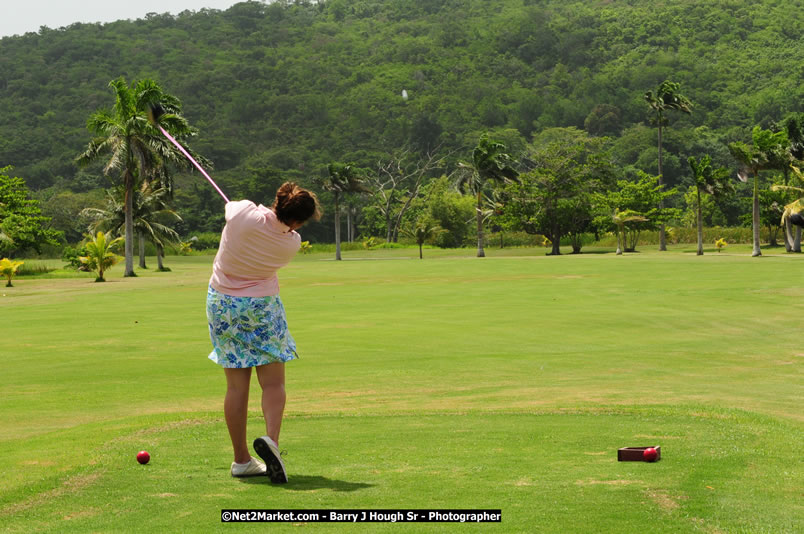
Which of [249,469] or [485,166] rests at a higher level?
[485,166]

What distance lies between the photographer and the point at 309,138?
192250mm

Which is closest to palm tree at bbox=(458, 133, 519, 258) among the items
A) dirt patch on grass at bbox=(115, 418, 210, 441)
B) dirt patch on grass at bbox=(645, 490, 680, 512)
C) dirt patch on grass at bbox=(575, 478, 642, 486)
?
dirt patch on grass at bbox=(115, 418, 210, 441)

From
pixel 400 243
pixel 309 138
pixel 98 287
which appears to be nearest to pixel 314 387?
pixel 98 287

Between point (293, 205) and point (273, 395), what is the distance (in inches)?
63.9

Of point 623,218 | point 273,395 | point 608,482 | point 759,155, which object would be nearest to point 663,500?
point 608,482

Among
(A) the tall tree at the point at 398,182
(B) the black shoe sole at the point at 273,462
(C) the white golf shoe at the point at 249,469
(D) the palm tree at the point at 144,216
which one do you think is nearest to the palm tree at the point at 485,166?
(D) the palm tree at the point at 144,216

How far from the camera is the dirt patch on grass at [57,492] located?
6.96 m

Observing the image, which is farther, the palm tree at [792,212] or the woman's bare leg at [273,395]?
the woman's bare leg at [273,395]

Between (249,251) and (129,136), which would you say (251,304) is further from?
(129,136)

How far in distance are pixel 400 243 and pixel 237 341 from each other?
131 m

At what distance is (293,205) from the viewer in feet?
27.2

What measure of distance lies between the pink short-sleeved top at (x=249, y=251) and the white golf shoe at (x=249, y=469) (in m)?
1.41

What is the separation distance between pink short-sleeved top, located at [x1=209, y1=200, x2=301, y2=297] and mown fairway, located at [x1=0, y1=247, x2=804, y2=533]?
1.59 metres

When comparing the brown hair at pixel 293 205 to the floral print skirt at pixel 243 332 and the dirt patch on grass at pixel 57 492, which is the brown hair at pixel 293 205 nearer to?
the floral print skirt at pixel 243 332
